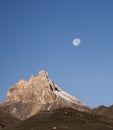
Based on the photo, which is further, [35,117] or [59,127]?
[35,117]

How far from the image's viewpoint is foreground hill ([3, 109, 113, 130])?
7169 centimetres

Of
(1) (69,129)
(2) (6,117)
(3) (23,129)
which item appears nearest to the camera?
(1) (69,129)

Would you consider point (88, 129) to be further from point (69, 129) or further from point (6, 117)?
point (6, 117)

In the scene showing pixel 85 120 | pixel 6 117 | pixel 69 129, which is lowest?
pixel 69 129

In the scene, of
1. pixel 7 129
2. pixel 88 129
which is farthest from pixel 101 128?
pixel 7 129

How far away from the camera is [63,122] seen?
80.8 meters

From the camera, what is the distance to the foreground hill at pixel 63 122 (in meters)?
71.7

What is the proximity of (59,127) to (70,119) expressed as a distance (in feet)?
51.0

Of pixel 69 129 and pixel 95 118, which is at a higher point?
pixel 95 118

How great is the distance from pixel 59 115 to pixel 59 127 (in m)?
20.0

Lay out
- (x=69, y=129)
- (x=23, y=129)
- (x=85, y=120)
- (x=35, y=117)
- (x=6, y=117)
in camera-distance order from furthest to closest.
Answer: (x=6, y=117) < (x=35, y=117) < (x=85, y=120) < (x=23, y=129) < (x=69, y=129)

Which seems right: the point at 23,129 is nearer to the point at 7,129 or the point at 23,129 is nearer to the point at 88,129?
the point at 7,129

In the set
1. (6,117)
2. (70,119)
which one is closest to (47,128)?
(70,119)

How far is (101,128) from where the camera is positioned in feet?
233
